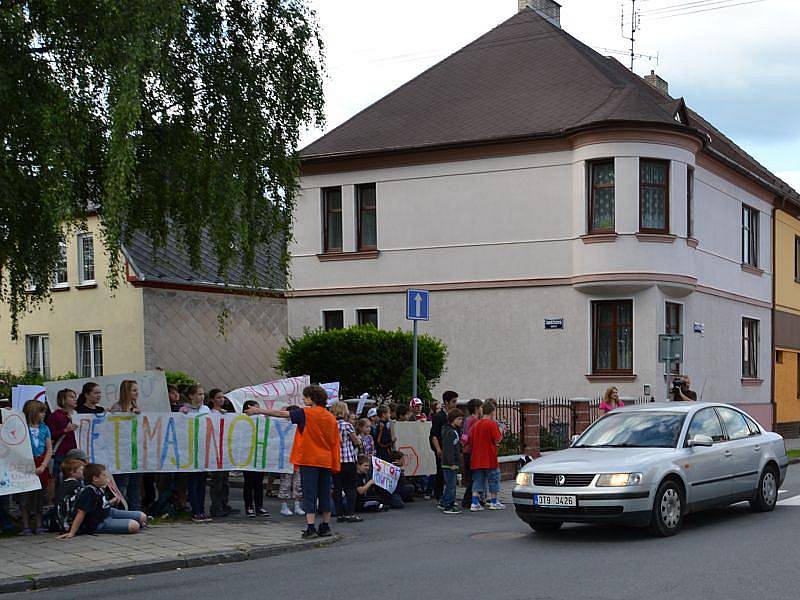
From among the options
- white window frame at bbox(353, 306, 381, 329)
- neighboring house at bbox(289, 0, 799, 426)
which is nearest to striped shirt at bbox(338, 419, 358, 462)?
neighboring house at bbox(289, 0, 799, 426)

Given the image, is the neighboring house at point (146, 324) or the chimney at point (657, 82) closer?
the neighboring house at point (146, 324)

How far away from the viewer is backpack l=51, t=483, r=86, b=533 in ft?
40.0

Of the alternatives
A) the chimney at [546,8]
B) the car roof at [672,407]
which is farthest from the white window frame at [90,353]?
the car roof at [672,407]

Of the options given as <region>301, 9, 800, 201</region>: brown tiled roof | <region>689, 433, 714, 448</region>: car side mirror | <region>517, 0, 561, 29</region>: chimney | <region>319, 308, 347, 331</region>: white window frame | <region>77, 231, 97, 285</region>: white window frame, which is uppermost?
<region>517, 0, 561, 29</region>: chimney

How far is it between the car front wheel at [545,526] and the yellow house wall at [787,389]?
2632 centimetres

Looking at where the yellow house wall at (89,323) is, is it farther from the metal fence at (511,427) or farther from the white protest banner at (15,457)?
the white protest banner at (15,457)

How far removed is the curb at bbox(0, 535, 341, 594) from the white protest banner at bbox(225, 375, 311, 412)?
464 cm

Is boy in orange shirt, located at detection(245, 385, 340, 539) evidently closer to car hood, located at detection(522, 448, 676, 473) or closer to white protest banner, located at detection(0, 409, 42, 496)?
car hood, located at detection(522, 448, 676, 473)

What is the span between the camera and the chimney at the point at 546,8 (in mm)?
35484

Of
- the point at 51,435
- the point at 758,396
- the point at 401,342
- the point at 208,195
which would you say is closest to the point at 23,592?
the point at 51,435

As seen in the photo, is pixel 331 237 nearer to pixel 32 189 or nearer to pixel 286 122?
pixel 286 122

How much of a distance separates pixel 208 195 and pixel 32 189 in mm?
2264

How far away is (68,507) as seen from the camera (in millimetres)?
12211

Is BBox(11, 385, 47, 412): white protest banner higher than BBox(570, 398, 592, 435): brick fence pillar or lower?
higher
